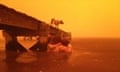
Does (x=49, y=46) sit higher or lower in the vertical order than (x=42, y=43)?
lower

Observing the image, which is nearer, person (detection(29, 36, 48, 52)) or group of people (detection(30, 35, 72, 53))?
person (detection(29, 36, 48, 52))

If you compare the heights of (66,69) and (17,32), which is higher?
(17,32)

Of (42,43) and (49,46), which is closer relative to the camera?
(42,43)

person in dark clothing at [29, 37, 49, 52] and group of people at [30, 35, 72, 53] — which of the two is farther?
group of people at [30, 35, 72, 53]

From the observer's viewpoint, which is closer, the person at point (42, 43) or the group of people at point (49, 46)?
the person at point (42, 43)

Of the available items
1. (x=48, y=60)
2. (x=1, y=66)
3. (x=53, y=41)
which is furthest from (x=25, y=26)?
(x=53, y=41)

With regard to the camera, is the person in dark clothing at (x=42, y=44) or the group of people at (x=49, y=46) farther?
the group of people at (x=49, y=46)

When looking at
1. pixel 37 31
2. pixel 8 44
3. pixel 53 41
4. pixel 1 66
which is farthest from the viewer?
pixel 53 41

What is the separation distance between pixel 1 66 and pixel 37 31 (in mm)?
7259

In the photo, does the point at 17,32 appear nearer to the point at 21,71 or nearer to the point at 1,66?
the point at 1,66

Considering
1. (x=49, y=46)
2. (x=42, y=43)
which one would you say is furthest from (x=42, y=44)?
(x=49, y=46)

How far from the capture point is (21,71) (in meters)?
15.6

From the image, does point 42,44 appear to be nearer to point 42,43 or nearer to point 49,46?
point 42,43

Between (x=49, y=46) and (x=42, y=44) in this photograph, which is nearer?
(x=42, y=44)
